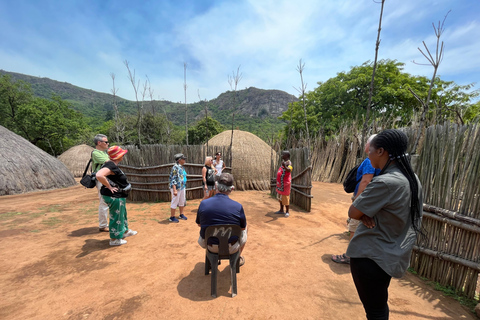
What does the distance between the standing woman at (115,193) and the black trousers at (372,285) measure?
3.68 m

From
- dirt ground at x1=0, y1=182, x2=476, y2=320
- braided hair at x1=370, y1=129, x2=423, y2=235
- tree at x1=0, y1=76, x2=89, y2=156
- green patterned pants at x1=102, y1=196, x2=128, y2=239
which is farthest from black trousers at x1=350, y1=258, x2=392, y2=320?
tree at x1=0, y1=76, x2=89, y2=156

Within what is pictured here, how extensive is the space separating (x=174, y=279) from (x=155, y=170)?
5173 mm

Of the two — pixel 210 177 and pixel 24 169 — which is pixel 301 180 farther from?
pixel 24 169

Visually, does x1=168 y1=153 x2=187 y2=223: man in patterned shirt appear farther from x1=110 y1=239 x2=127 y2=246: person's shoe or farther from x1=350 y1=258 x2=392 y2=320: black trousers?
x1=350 y1=258 x2=392 y2=320: black trousers

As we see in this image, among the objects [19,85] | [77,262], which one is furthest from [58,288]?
[19,85]

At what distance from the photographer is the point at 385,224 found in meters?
1.42

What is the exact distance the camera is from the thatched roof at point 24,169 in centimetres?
906

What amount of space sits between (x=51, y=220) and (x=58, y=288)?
364 cm

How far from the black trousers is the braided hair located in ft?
1.36

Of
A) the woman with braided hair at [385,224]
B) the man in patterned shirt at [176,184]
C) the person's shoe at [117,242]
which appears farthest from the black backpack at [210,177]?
the woman with braided hair at [385,224]

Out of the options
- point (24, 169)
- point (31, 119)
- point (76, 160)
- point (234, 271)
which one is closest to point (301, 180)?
point (234, 271)

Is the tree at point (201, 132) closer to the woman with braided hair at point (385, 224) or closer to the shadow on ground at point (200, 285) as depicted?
the shadow on ground at point (200, 285)

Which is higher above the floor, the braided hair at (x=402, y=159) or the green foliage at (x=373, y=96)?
the green foliage at (x=373, y=96)

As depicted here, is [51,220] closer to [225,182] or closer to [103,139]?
[103,139]
